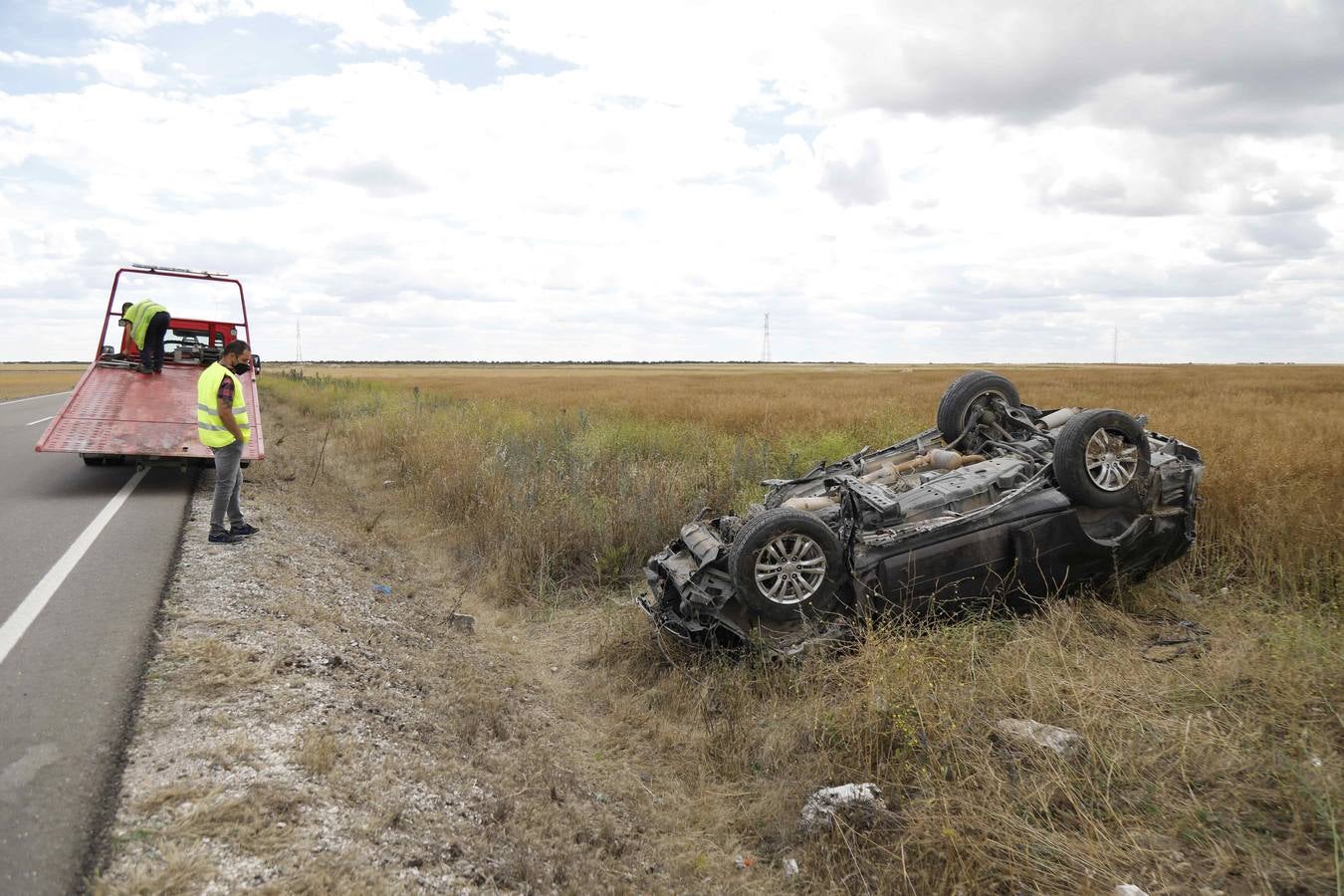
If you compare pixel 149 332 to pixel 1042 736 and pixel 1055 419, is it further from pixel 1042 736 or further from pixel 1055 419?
pixel 1042 736

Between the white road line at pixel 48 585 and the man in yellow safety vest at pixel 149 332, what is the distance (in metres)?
3.13

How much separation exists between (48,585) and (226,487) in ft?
5.64

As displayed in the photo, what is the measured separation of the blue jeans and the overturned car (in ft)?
13.4

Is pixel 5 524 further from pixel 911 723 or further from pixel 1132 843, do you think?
pixel 1132 843

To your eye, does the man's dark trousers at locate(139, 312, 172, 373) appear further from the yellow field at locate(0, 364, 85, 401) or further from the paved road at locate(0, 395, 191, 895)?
the yellow field at locate(0, 364, 85, 401)

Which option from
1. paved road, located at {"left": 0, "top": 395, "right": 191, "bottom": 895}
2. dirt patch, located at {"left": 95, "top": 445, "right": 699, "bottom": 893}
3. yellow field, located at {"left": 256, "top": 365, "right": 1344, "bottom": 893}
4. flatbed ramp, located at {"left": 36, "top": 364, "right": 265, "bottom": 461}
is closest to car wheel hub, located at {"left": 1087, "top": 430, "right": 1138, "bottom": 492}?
yellow field, located at {"left": 256, "top": 365, "right": 1344, "bottom": 893}

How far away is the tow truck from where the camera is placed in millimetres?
9625

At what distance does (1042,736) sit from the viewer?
3.82 metres

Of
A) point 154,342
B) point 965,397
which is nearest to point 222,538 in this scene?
point 154,342

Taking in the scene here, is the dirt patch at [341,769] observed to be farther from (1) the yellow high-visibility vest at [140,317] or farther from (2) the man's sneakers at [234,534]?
(1) the yellow high-visibility vest at [140,317]

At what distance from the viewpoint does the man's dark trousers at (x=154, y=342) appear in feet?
37.1

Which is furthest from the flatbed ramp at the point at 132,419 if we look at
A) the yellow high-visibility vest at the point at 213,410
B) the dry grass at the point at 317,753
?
the dry grass at the point at 317,753

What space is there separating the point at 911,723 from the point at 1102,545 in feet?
8.59

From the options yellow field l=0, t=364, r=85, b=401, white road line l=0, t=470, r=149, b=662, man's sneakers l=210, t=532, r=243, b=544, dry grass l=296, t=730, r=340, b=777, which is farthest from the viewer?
yellow field l=0, t=364, r=85, b=401
